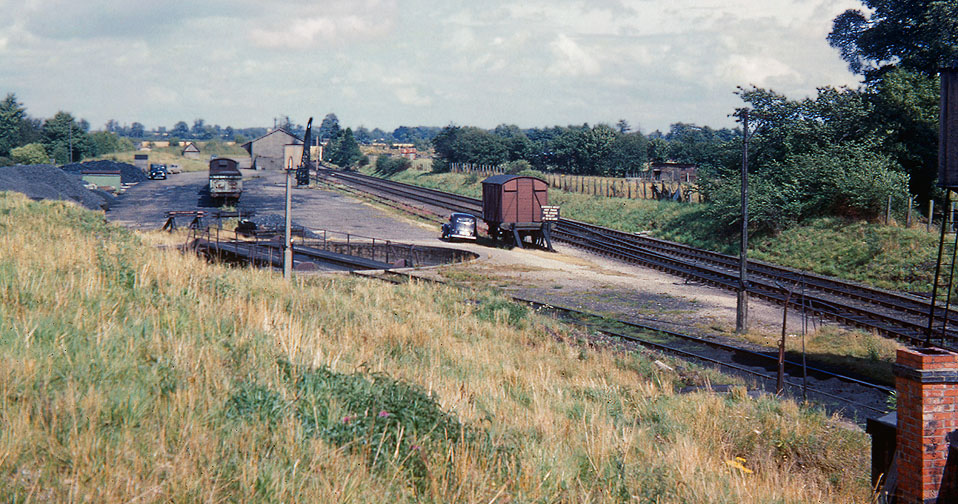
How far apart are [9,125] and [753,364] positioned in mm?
120405

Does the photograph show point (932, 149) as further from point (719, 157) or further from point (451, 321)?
point (451, 321)

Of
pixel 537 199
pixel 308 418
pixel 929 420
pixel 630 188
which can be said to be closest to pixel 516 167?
pixel 630 188

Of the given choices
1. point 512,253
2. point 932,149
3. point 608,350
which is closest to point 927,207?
point 932,149

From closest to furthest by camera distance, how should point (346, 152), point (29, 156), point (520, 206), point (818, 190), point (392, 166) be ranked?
point (818, 190) < point (520, 206) < point (29, 156) < point (392, 166) < point (346, 152)

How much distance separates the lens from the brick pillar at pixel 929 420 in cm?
711

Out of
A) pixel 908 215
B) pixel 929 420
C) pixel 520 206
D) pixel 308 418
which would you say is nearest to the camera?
pixel 308 418

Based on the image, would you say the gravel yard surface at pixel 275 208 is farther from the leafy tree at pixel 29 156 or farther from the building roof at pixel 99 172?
the leafy tree at pixel 29 156

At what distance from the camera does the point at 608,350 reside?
53.4 ft

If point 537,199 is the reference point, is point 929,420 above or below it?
below

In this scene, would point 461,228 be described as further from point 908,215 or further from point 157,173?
point 157,173

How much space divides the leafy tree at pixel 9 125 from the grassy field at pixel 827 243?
93.5m

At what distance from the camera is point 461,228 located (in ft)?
141

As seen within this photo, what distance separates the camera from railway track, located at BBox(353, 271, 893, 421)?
1491 centimetres

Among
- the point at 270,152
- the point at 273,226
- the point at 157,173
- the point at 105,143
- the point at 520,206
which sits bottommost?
the point at 273,226
